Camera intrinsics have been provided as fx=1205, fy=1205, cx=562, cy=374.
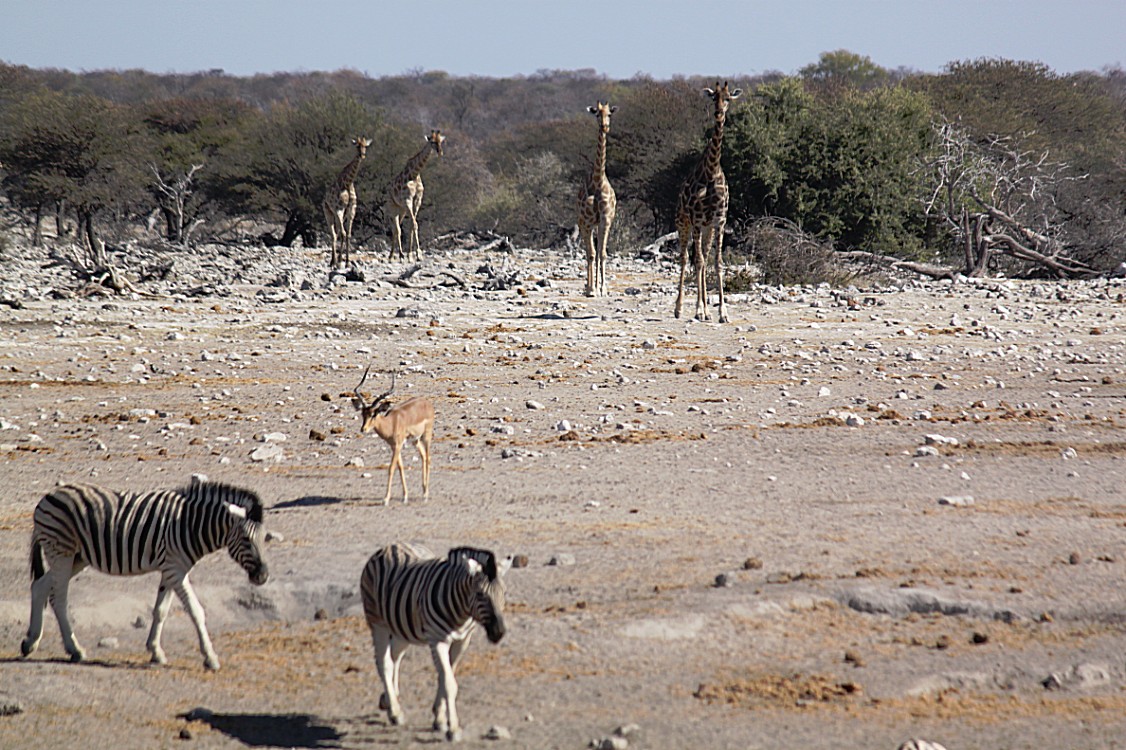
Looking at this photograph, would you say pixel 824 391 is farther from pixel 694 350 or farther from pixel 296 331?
pixel 296 331

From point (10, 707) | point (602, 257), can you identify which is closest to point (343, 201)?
point (602, 257)

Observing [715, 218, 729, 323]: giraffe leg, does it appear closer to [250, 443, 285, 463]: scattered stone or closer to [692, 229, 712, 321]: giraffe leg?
[692, 229, 712, 321]: giraffe leg

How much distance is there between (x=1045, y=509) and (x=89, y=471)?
7.09 meters

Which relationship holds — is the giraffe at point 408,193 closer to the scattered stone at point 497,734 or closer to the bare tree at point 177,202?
the bare tree at point 177,202

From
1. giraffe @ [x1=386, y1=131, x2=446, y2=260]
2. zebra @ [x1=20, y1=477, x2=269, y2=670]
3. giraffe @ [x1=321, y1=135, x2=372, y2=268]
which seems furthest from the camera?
giraffe @ [x1=386, y1=131, x2=446, y2=260]

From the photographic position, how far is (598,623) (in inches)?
244

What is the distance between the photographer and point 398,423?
827cm

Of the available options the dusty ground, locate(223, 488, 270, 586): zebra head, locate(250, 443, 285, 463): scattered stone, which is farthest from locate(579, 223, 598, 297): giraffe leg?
locate(223, 488, 270, 586): zebra head

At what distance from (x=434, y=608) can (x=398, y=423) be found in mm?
3417

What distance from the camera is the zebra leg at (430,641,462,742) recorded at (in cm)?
491

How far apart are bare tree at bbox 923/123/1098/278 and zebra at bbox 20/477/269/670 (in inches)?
800

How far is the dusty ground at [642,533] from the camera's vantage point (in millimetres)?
5328

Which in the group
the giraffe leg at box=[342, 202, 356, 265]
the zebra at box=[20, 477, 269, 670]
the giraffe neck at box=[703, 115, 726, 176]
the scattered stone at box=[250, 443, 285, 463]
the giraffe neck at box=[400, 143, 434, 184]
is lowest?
the scattered stone at box=[250, 443, 285, 463]

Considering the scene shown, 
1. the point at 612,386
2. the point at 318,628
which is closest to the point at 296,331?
the point at 612,386
